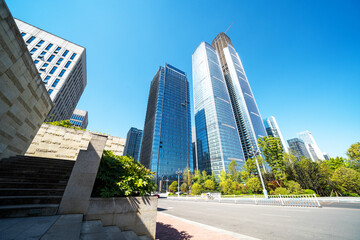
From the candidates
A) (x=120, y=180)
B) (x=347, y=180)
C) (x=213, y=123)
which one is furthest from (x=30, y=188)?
(x=213, y=123)

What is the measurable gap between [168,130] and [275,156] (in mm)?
54769

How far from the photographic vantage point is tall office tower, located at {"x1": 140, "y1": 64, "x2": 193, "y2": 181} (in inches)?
2586

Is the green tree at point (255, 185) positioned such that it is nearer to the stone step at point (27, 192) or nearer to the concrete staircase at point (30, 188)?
the concrete staircase at point (30, 188)

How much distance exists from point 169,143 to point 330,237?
225ft

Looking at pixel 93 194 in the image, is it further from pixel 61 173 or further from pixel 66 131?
pixel 66 131

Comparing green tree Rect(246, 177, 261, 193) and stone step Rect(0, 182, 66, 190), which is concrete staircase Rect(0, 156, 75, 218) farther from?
green tree Rect(246, 177, 261, 193)

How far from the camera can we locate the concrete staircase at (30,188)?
9.14ft

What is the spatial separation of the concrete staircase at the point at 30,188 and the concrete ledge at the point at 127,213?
871 mm

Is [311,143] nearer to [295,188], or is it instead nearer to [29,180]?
[295,188]

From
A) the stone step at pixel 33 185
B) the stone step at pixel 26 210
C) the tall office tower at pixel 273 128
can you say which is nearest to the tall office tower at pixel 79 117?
→ the stone step at pixel 33 185

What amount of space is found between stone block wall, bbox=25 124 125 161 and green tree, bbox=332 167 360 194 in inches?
1197

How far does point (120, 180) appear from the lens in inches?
162

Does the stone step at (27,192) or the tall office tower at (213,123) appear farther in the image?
the tall office tower at (213,123)

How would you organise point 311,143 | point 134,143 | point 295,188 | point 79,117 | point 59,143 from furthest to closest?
point 311,143 < point 134,143 < point 79,117 < point 295,188 < point 59,143
